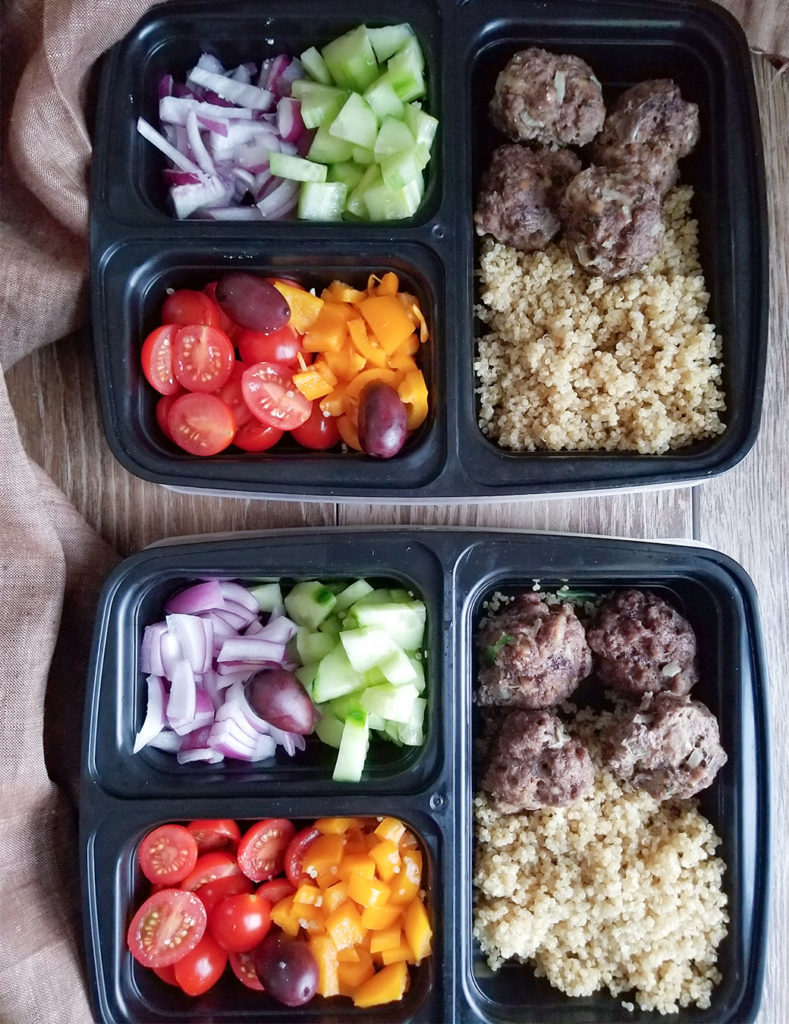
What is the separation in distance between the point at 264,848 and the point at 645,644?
966 millimetres

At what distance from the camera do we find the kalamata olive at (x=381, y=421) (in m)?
1.85

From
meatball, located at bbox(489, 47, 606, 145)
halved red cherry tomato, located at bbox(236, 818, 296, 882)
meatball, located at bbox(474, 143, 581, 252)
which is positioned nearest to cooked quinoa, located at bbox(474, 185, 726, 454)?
meatball, located at bbox(474, 143, 581, 252)

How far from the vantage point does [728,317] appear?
1972mm

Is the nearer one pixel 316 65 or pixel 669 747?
pixel 669 747

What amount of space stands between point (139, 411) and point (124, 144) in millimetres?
590

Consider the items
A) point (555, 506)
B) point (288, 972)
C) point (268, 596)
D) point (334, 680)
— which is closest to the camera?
point (288, 972)

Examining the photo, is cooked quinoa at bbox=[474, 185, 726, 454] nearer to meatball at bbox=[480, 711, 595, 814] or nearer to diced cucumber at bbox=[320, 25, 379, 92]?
diced cucumber at bbox=[320, 25, 379, 92]

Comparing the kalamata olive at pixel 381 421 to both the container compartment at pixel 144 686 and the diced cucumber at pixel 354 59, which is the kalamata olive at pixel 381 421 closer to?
the container compartment at pixel 144 686

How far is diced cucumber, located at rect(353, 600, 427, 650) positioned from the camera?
6.30 feet

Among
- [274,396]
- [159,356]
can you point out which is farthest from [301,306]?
[159,356]

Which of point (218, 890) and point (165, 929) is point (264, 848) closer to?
point (218, 890)

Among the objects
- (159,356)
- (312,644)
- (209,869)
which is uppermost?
(159,356)

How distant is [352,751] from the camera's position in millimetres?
1909

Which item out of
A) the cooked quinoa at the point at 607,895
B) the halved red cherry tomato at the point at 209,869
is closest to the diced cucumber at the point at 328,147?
the cooked quinoa at the point at 607,895
